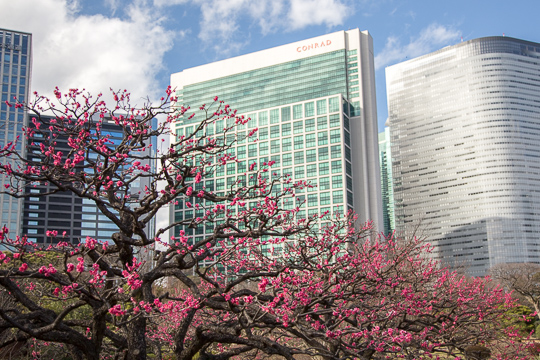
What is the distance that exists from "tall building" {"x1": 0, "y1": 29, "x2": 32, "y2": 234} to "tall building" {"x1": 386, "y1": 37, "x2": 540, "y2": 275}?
337 feet

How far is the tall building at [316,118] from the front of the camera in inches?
3898

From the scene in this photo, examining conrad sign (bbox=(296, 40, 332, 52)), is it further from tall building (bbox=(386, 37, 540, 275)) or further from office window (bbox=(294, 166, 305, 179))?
tall building (bbox=(386, 37, 540, 275))

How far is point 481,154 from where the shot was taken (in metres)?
145

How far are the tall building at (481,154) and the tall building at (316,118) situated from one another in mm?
46941

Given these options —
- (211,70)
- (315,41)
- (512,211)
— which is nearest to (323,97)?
(315,41)

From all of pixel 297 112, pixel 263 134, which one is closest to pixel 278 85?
pixel 297 112

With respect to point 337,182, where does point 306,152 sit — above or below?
above

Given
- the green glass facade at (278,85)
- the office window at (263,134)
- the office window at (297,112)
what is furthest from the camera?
the office window at (263,134)

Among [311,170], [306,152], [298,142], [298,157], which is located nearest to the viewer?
[311,170]

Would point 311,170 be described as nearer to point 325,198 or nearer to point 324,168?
point 324,168

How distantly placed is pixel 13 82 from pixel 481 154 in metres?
127

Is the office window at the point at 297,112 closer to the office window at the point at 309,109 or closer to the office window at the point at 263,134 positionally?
the office window at the point at 309,109

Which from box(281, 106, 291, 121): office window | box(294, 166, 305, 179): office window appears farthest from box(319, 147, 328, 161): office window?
box(281, 106, 291, 121): office window

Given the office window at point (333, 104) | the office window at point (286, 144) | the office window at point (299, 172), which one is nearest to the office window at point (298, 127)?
the office window at point (286, 144)
